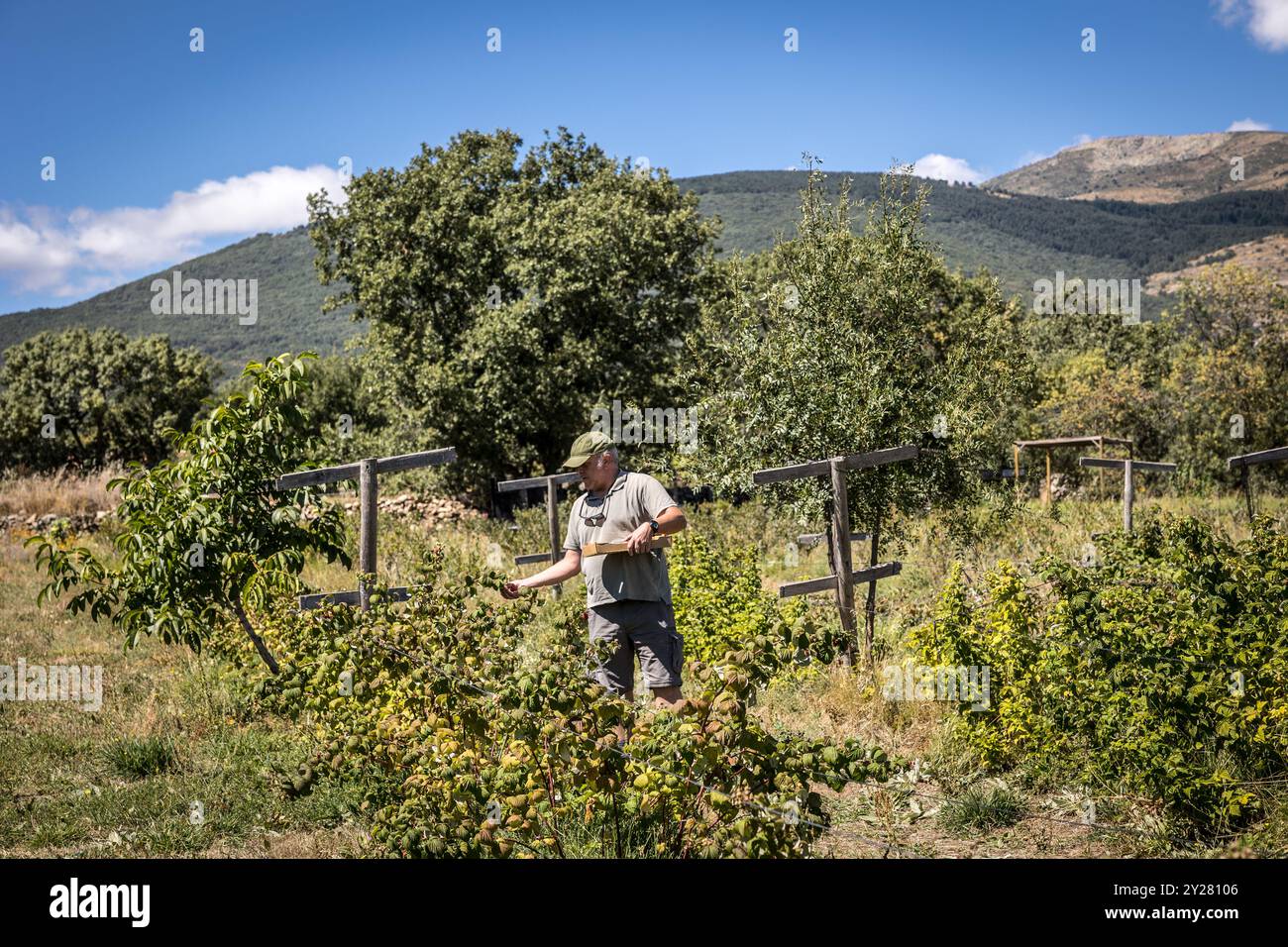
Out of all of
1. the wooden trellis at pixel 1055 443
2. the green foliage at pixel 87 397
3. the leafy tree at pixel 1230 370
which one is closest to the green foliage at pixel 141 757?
the wooden trellis at pixel 1055 443

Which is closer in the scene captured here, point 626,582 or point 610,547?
point 610,547

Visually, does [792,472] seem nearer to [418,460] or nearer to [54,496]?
[418,460]

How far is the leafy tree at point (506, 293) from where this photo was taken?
950 inches

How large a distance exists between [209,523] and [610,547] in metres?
3.09

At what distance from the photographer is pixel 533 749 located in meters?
3.27

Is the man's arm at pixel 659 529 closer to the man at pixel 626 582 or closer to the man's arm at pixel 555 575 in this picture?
the man at pixel 626 582

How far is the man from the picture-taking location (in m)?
5.04

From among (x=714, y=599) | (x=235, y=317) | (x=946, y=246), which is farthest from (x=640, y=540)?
(x=235, y=317)

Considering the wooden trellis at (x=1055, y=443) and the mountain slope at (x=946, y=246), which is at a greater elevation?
the mountain slope at (x=946, y=246)

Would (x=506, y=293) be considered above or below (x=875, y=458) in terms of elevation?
above

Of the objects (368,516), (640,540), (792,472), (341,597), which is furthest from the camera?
(792,472)

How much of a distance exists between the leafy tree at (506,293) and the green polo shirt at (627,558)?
59.5ft
